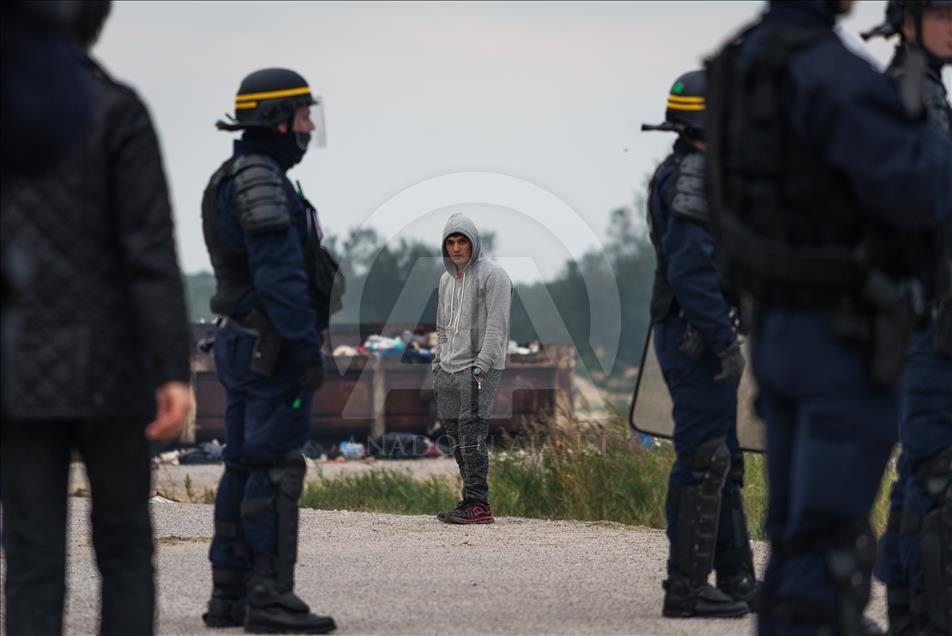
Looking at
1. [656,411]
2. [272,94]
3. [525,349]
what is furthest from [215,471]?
[272,94]

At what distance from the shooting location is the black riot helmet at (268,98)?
19.1ft

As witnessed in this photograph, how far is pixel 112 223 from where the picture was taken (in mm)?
3871

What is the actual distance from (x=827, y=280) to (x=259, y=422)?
273 cm

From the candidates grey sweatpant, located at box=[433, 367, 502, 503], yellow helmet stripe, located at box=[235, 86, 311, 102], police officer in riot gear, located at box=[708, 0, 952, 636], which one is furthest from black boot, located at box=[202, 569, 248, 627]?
grey sweatpant, located at box=[433, 367, 502, 503]

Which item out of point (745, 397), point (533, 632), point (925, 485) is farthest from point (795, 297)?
point (745, 397)

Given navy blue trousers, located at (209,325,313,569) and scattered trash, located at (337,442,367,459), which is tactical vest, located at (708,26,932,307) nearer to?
navy blue trousers, located at (209,325,313,569)

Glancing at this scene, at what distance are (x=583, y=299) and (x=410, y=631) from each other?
55706mm

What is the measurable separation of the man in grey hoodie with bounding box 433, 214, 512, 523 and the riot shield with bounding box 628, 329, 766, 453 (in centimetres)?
261

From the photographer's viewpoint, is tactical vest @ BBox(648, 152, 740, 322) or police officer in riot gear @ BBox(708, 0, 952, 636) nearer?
police officer in riot gear @ BBox(708, 0, 952, 636)

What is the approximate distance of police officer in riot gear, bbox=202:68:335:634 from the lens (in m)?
5.61

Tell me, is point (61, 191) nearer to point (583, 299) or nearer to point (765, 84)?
point (765, 84)

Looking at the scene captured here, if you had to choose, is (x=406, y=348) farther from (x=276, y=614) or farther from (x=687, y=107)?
(x=276, y=614)

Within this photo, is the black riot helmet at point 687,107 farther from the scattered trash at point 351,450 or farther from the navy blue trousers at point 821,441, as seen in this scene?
the scattered trash at point 351,450

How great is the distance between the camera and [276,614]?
18.5 feet
